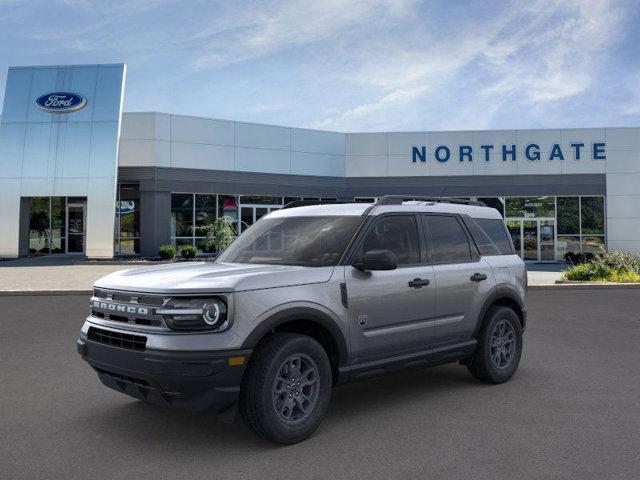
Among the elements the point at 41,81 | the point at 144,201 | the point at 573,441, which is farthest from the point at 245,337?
the point at 41,81

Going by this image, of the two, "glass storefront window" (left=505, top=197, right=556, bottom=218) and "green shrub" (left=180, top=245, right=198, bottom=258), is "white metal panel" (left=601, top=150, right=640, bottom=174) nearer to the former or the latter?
"glass storefront window" (left=505, top=197, right=556, bottom=218)

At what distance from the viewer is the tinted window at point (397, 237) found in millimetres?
5602

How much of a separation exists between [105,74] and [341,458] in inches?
1192

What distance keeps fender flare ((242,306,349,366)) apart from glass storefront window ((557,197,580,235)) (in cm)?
3187

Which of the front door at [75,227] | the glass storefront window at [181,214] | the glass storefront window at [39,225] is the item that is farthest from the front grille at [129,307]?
the front door at [75,227]

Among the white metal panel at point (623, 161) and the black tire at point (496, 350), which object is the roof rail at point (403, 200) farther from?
the white metal panel at point (623, 161)

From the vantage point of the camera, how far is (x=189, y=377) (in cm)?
428

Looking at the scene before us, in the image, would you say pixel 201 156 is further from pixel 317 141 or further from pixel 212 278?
pixel 212 278

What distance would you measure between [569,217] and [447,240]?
100 feet

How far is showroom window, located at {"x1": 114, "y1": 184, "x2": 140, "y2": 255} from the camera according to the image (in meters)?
32.0

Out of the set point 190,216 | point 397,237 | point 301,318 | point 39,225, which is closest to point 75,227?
point 39,225

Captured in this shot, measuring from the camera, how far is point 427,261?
19.5 feet

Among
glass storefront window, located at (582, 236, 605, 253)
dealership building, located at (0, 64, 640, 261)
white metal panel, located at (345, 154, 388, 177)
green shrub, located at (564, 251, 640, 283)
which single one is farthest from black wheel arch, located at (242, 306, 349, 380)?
glass storefront window, located at (582, 236, 605, 253)

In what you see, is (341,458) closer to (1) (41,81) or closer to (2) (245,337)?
(2) (245,337)
